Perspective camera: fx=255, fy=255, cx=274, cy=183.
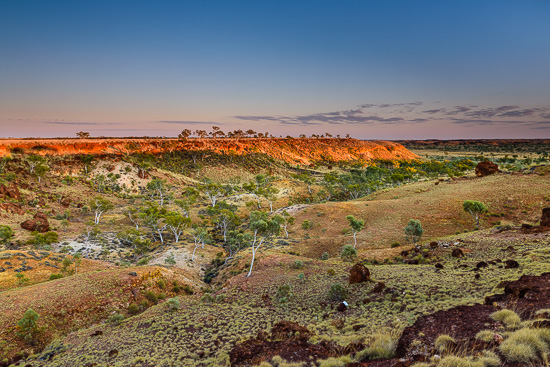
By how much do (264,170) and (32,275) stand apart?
103 m

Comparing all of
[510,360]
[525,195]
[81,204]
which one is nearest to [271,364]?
[510,360]

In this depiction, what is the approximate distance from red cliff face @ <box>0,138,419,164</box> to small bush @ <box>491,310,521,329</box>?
115 m

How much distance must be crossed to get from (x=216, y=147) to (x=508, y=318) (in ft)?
455

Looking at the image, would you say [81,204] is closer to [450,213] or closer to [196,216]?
[196,216]

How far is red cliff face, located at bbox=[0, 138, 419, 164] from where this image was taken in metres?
91.9

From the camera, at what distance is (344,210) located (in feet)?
176

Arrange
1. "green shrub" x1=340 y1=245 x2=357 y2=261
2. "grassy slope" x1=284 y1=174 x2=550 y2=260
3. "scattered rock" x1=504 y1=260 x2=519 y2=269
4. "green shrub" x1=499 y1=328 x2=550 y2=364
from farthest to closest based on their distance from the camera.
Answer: "grassy slope" x1=284 y1=174 x2=550 y2=260 < "green shrub" x1=340 y1=245 x2=357 y2=261 < "scattered rock" x1=504 y1=260 x2=519 y2=269 < "green shrub" x1=499 y1=328 x2=550 y2=364

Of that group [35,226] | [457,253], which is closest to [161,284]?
[457,253]

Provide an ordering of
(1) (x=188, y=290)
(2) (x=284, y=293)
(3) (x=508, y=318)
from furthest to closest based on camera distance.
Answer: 1. (1) (x=188, y=290)
2. (2) (x=284, y=293)
3. (3) (x=508, y=318)

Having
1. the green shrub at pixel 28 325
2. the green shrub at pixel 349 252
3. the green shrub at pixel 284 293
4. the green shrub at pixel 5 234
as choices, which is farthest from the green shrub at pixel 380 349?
the green shrub at pixel 5 234

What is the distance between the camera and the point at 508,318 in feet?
31.8

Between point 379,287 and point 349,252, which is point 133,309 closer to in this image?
point 379,287

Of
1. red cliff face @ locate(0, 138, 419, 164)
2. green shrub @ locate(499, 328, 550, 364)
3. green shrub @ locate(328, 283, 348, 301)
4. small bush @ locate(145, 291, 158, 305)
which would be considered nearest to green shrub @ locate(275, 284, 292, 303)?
green shrub @ locate(328, 283, 348, 301)

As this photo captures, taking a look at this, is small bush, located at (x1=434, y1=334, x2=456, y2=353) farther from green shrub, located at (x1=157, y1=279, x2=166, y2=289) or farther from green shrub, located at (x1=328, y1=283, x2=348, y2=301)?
green shrub, located at (x1=157, y1=279, x2=166, y2=289)
